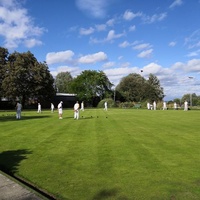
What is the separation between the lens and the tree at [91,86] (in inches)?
3479

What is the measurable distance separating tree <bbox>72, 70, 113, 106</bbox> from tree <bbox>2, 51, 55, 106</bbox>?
856 inches

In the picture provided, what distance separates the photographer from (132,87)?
108 m

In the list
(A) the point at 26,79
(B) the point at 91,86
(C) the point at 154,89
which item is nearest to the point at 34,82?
(A) the point at 26,79

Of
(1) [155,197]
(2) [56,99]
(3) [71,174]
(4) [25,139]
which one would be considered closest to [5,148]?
(4) [25,139]

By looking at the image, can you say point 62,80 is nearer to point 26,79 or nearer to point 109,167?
point 26,79

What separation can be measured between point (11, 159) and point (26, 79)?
183 ft

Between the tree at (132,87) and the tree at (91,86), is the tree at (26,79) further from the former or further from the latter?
the tree at (132,87)

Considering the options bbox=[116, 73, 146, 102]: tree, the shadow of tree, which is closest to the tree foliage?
bbox=[116, 73, 146, 102]: tree

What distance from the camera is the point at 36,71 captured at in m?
63.6

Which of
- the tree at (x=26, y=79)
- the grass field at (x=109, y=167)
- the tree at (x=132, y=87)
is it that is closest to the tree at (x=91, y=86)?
the tree at (x=132, y=87)

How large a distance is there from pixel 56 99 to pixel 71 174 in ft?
252

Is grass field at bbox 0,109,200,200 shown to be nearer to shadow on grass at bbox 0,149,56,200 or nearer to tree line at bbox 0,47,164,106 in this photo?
shadow on grass at bbox 0,149,56,200

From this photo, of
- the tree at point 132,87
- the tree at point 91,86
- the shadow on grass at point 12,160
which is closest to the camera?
the shadow on grass at point 12,160

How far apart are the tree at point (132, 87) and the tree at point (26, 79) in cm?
4329
